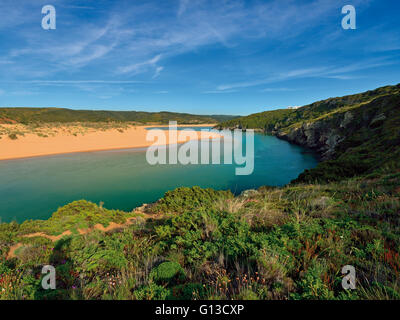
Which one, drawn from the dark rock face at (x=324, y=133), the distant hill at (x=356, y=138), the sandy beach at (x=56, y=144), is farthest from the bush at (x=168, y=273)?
the dark rock face at (x=324, y=133)

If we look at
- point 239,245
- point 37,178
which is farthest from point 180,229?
point 37,178

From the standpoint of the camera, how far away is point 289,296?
217 centimetres

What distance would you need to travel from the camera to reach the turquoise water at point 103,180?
42.4ft

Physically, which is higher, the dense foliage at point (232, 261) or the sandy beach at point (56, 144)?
the sandy beach at point (56, 144)

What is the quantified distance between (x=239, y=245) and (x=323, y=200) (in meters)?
4.01

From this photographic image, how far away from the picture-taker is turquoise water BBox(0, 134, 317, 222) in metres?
12.9

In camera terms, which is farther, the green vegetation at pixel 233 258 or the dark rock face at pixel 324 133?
the dark rock face at pixel 324 133

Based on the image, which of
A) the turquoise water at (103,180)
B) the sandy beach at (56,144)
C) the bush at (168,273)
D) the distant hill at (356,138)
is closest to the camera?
the bush at (168,273)
